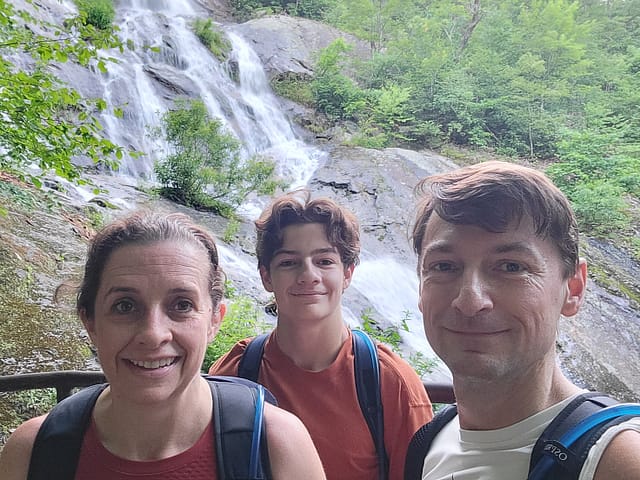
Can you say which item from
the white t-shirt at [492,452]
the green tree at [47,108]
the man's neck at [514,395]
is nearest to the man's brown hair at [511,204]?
the man's neck at [514,395]

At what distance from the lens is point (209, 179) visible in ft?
31.3

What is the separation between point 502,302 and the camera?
1.22m

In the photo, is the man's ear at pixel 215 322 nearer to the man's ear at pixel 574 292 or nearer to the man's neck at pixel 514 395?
the man's neck at pixel 514 395

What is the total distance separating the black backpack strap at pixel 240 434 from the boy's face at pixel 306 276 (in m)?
0.53

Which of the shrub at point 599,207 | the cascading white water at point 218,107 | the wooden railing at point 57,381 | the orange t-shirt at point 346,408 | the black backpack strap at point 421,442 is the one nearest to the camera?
the black backpack strap at point 421,442

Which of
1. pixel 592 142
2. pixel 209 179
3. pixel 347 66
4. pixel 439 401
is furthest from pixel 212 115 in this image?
pixel 439 401

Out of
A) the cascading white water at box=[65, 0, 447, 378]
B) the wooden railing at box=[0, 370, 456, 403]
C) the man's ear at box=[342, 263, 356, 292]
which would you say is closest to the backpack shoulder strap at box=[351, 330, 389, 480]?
the man's ear at box=[342, 263, 356, 292]

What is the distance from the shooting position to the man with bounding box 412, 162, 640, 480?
1221 millimetres

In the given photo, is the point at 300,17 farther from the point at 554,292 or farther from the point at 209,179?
the point at 554,292

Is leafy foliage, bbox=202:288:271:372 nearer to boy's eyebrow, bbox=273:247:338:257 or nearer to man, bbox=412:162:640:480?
boy's eyebrow, bbox=273:247:338:257

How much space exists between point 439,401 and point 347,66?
60.2 ft

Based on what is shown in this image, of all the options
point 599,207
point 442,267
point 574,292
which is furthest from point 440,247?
point 599,207

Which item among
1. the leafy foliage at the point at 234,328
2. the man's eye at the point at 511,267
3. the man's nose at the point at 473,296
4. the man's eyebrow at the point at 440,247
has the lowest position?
the leafy foliage at the point at 234,328

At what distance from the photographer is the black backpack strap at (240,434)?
121 centimetres
